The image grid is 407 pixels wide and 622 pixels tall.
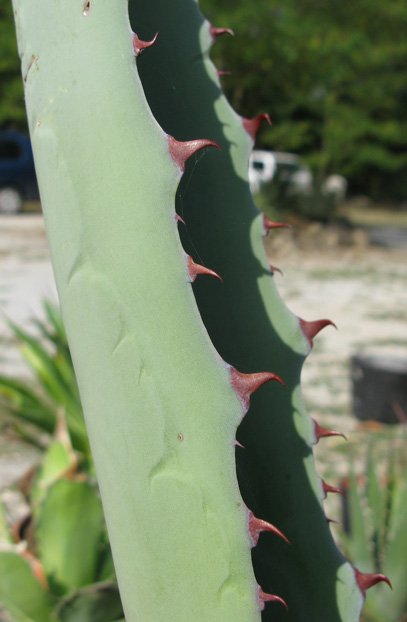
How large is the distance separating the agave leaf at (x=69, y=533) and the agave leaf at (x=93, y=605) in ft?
0.22

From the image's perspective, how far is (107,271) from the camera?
0.67m

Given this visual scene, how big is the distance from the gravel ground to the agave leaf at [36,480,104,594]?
1749 mm

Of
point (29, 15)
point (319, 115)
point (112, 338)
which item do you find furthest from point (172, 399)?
point (319, 115)

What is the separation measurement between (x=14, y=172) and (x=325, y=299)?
30.8 ft

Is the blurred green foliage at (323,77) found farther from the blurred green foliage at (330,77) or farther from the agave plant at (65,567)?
the agave plant at (65,567)

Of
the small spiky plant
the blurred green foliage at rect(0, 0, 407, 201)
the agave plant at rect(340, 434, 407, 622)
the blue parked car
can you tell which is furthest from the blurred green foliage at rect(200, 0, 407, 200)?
the small spiky plant

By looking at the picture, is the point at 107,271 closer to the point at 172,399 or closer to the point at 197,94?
the point at 172,399

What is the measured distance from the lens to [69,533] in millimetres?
1566

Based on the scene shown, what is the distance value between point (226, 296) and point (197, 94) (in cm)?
27

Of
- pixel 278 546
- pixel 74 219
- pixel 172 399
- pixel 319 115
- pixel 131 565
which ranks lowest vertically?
pixel 319 115

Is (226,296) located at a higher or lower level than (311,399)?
higher

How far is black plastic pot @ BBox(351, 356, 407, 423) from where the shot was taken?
176 inches

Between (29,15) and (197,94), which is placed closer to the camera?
(29,15)

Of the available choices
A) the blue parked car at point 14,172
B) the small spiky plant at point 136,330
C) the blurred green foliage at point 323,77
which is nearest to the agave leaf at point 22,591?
the small spiky plant at point 136,330
